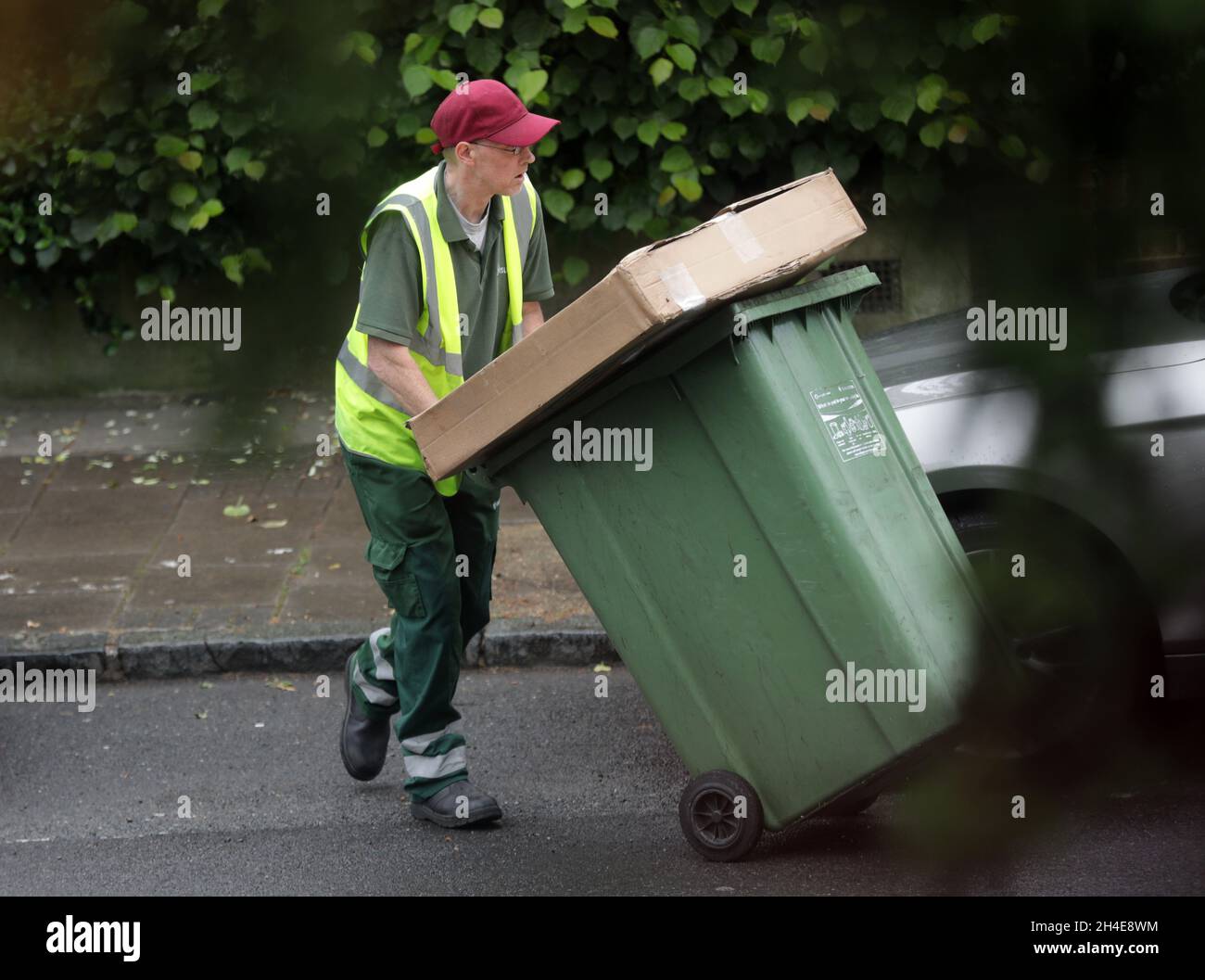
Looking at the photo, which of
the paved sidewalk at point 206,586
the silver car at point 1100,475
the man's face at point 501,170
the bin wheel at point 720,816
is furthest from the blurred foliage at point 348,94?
the paved sidewalk at point 206,586

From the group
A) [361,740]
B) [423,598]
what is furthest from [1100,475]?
[361,740]

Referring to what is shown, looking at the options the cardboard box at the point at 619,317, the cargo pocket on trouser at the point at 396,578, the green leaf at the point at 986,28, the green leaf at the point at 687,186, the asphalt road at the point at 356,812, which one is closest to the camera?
the green leaf at the point at 986,28

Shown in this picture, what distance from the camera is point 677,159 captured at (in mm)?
1265

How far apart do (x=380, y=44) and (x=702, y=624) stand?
2675 mm

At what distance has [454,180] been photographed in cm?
304

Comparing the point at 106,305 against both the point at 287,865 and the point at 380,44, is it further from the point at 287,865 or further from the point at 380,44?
the point at 287,865

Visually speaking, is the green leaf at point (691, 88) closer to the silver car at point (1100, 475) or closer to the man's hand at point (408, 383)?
the silver car at point (1100, 475)

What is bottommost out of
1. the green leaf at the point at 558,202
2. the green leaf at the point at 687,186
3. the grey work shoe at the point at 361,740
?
the grey work shoe at the point at 361,740

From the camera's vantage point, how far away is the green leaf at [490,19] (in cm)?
93

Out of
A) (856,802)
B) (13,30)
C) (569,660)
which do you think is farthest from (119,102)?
(569,660)

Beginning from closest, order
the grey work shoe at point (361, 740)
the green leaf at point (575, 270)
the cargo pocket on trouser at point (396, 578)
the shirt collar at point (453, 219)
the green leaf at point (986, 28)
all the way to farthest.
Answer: the green leaf at point (986, 28), the shirt collar at point (453, 219), the cargo pocket on trouser at point (396, 578), the green leaf at point (575, 270), the grey work shoe at point (361, 740)

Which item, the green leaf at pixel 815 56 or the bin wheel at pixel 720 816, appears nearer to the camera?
the green leaf at pixel 815 56

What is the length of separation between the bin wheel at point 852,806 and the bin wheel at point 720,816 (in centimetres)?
17

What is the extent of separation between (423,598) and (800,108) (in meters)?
3.03
